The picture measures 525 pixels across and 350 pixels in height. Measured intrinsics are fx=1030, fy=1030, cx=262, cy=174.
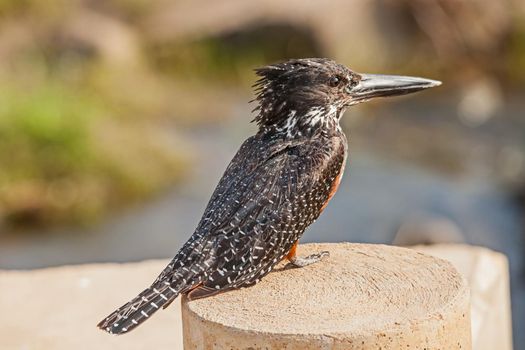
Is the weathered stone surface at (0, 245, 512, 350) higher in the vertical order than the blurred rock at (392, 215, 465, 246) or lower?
higher

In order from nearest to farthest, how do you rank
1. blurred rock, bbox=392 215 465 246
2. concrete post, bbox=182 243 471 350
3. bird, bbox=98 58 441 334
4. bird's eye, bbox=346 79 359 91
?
concrete post, bbox=182 243 471 350, bird, bbox=98 58 441 334, bird's eye, bbox=346 79 359 91, blurred rock, bbox=392 215 465 246

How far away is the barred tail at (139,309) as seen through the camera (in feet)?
15.1

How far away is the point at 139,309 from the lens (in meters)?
4.68

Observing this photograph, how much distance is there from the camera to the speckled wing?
488 centimetres

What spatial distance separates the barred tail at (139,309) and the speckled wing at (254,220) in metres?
0.09

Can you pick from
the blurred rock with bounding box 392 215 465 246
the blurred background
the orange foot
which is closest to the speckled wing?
the orange foot

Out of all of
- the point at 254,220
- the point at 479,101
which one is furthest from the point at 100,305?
the point at 479,101

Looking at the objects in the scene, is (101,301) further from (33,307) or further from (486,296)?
(486,296)

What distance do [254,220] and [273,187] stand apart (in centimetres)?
19

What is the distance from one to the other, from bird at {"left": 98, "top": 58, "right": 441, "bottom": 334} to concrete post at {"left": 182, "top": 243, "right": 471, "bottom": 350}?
0.14m

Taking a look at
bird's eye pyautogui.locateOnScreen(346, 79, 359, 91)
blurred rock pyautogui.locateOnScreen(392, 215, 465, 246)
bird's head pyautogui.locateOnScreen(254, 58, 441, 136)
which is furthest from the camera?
blurred rock pyautogui.locateOnScreen(392, 215, 465, 246)

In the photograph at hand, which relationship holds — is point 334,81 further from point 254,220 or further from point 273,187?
point 254,220

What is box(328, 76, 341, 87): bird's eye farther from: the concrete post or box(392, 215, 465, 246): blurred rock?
box(392, 215, 465, 246): blurred rock

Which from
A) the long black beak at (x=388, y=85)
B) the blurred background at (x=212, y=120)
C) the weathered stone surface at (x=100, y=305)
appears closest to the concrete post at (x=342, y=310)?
the long black beak at (x=388, y=85)
